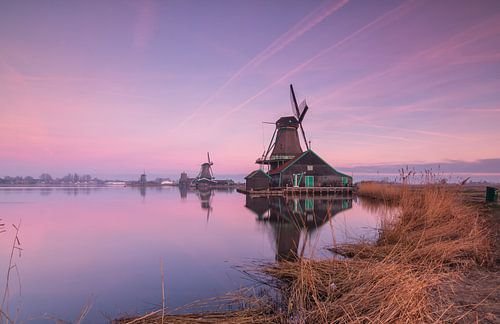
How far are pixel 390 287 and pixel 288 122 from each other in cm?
4420

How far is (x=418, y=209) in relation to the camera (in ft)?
30.4

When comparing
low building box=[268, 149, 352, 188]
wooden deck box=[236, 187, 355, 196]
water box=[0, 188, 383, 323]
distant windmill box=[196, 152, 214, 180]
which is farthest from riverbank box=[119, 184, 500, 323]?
distant windmill box=[196, 152, 214, 180]

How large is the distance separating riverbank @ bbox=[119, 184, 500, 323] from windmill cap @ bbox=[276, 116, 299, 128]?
39.6m

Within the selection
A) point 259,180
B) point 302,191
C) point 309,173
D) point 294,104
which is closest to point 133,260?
point 302,191

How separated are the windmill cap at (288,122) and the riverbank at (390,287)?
130ft

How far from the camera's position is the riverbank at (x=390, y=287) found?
3.19 meters

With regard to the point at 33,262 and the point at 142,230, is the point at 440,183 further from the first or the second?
the point at 33,262

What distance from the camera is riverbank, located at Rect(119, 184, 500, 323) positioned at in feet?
10.5

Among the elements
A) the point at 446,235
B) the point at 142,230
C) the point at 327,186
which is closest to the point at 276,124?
the point at 327,186

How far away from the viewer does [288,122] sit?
46781mm

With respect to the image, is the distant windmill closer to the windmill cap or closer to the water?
the windmill cap

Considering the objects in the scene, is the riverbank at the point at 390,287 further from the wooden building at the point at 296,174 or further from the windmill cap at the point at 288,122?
the windmill cap at the point at 288,122

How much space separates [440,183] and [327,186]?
3012 cm

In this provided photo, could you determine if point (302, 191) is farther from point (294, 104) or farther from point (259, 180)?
point (294, 104)
